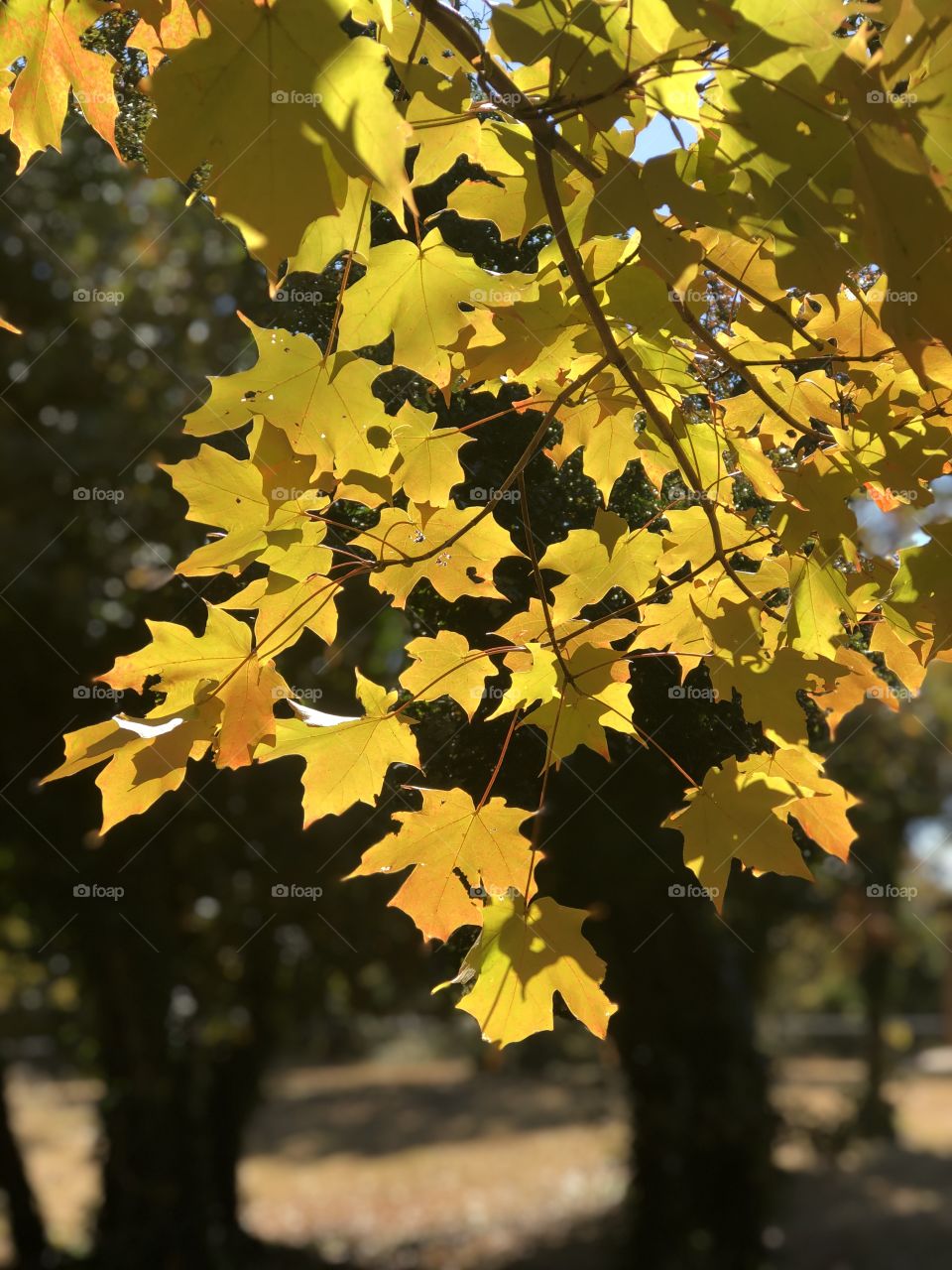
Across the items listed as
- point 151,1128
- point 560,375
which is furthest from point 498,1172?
point 560,375

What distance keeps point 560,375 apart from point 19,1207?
5.32 metres

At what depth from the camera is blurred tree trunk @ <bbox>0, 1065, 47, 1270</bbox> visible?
5301 millimetres

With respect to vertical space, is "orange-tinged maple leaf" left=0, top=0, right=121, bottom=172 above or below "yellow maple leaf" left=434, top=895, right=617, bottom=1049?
above

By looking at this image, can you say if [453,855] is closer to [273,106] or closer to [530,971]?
[530,971]

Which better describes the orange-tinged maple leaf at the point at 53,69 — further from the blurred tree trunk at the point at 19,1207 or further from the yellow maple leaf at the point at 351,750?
the blurred tree trunk at the point at 19,1207

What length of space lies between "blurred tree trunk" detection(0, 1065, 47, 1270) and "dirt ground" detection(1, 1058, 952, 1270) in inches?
13.5

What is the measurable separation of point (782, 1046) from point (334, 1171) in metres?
8.50

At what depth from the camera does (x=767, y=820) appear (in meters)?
1.34

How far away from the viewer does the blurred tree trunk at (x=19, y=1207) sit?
17.4ft

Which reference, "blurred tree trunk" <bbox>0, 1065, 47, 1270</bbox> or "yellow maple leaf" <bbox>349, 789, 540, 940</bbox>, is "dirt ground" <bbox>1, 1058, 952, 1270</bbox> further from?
"yellow maple leaf" <bbox>349, 789, 540, 940</bbox>

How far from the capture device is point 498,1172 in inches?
372

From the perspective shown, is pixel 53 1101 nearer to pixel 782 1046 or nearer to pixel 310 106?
pixel 782 1046

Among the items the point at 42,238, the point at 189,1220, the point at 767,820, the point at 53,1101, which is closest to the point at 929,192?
the point at 767,820

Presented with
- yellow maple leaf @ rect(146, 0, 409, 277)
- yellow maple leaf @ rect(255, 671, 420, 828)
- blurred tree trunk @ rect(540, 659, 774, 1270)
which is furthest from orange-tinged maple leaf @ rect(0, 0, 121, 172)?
blurred tree trunk @ rect(540, 659, 774, 1270)
